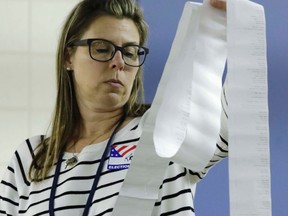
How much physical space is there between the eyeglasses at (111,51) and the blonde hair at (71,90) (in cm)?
7

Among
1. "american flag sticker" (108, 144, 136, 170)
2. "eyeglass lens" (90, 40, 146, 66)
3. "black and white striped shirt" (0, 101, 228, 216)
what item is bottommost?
"black and white striped shirt" (0, 101, 228, 216)

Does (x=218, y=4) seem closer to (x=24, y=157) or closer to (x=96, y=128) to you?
(x=96, y=128)

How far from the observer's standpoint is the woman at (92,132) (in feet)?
4.22

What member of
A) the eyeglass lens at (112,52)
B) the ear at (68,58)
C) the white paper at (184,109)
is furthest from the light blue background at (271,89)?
the white paper at (184,109)

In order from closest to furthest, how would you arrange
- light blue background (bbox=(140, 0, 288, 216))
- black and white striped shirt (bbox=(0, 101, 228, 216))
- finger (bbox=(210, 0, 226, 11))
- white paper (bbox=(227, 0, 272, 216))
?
white paper (bbox=(227, 0, 272, 216)) → finger (bbox=(210, 0, 226, 11)) → black and white striped shirt (bbox=(0, 101, 228, 216)) → light blue background (bbox=(140, 0, 288, 216))

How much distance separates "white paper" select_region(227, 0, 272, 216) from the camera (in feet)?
2.08

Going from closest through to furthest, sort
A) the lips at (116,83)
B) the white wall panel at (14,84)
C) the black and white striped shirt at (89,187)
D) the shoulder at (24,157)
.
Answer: the black and white striped shirt at (89,187) → the lips at (116,83) → the shoulder at (24,157) → the white wall panel at (14,84)

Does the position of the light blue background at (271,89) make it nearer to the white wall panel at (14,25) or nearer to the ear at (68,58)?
the white wall panel at (14,25)

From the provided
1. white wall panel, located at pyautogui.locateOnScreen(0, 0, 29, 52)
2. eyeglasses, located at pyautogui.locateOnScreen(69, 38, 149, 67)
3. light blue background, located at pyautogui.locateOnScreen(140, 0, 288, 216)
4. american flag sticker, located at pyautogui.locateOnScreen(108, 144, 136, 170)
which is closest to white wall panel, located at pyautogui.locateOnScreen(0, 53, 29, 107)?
white wall panel, located at pyautogui.locateOnScreen(0, 0, 29, 52)

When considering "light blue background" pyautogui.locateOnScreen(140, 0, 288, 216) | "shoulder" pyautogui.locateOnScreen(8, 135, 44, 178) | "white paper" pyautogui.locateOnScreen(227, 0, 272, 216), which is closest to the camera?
"white paper" pyautogui.locateOnScreen(227, 0, 272, 216)

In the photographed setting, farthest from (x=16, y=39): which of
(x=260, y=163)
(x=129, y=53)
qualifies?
(x=260, y=163)

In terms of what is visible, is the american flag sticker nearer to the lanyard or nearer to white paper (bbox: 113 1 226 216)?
the lanyard

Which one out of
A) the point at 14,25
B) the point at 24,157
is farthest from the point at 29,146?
the point at 14,25

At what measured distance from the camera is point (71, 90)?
153 cm
